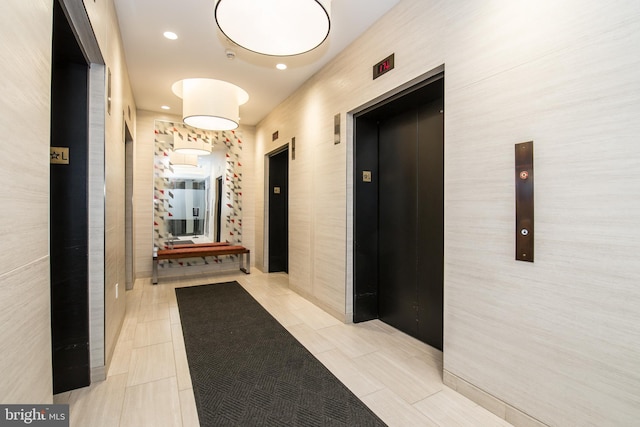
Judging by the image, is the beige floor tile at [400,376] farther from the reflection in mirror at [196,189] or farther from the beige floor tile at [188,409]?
the reflection in mirror at [196,189]

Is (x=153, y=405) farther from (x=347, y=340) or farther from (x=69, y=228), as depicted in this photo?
(x=347, y=340)

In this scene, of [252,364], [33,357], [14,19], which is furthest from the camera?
[252,364]

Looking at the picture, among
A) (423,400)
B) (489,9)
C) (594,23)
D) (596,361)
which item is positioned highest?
(489,9)

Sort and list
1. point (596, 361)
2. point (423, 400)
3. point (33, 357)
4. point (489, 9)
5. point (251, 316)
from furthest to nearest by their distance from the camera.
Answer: point (251, 316) < point (423, 400) < point (489, 9) < point (596, 361) < point (33, 357)

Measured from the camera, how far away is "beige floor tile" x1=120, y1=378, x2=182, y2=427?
1.84 meters

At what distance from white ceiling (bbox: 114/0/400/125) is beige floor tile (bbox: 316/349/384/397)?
3.21 meters

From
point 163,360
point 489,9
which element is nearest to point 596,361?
point 489,9

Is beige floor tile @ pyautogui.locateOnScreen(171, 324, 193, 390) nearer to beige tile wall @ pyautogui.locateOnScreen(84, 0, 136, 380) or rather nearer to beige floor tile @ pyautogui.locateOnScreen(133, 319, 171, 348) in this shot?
beige floor tile @ pyautogui.locateOnScreen(133, 319, 171, 348)

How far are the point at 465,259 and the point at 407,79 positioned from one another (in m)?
1.59

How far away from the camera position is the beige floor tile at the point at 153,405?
A: 184 cm

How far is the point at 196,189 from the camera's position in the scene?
6.02m

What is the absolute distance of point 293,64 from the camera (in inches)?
147

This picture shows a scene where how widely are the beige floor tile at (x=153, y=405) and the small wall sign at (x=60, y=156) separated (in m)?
1.74

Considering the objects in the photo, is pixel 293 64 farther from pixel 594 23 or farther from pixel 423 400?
pixel 423 400
